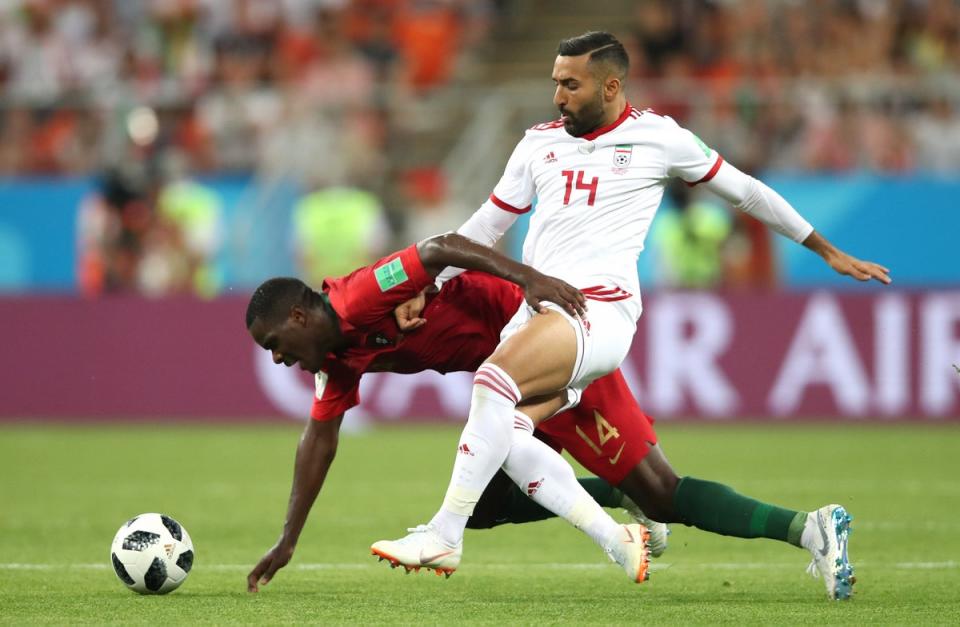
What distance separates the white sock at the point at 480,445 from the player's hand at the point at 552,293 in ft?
1.03

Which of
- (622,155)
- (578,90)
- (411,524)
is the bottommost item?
(411,524)

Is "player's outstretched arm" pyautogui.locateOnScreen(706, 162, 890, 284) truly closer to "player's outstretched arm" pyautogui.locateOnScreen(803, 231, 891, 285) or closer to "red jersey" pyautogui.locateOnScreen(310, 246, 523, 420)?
"player's outstretched arm" pyautogui.locateOnScreen(803, 231, 891, 285)

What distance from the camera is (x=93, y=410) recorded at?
51.7 feet

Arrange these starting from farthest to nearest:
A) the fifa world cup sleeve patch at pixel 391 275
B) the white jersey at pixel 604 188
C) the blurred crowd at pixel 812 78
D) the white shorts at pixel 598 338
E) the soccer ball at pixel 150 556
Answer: the blurred crowd at pixel 812 78 < the soccer ball at pixel 150 556 < the white jersey at pixel 604 188 < the fifa world cup sleeve patch at pixel 391 275 < the white shorts at pixel 598 338

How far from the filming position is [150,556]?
662 cm

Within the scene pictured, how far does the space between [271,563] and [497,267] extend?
5.16 feet

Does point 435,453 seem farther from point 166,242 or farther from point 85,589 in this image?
point 85,589

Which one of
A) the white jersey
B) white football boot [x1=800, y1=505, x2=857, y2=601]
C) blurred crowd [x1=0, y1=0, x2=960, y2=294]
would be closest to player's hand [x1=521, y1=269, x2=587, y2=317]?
the white jersey

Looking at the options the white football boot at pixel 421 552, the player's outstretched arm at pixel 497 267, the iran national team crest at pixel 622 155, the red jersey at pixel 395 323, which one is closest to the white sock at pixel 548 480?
the white football boot at pixel 421 552

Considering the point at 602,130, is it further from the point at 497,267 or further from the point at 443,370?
the point at 443,370

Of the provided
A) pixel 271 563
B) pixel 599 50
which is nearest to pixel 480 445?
pixel 271 563

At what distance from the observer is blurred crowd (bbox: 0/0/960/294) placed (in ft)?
51.8

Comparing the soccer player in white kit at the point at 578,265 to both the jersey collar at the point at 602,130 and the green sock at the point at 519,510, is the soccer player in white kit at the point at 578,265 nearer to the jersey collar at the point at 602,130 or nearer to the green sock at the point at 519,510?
the jersey collar at the point at 602,130

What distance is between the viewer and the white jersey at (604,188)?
651cm
